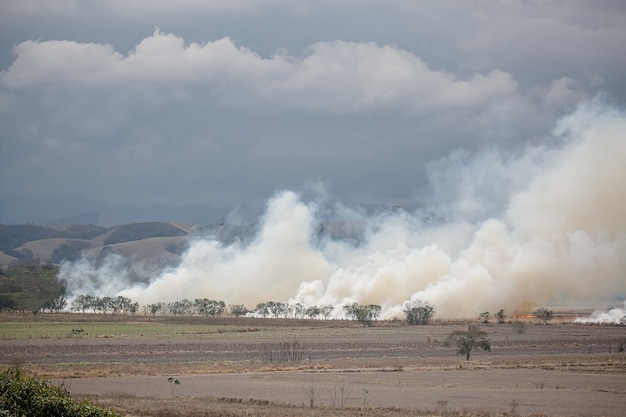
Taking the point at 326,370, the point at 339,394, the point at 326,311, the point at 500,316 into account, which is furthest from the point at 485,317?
the point at 339,394

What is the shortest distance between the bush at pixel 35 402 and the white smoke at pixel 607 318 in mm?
142233

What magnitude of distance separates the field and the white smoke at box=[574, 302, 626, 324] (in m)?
18.9

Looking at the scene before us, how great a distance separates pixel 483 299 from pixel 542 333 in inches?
1512

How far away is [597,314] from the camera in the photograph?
16975cm

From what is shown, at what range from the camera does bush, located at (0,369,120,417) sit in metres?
29.7

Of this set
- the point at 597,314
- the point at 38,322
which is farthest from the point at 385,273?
the point at 38,322

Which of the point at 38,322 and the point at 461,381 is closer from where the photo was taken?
the point at 461,381

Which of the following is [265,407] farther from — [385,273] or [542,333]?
[385,273]

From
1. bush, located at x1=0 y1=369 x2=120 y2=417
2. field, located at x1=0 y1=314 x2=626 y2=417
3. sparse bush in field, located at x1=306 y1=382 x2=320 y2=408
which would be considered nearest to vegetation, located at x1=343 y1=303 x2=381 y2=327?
field, located at x1=0 y1=314 x2=626 y2=417

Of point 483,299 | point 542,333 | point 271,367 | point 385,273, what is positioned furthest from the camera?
point 385,273

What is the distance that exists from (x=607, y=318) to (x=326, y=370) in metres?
102

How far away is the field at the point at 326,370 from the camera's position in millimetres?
51594

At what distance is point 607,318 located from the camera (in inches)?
6363

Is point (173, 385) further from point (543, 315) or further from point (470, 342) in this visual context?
point (543, 315)
